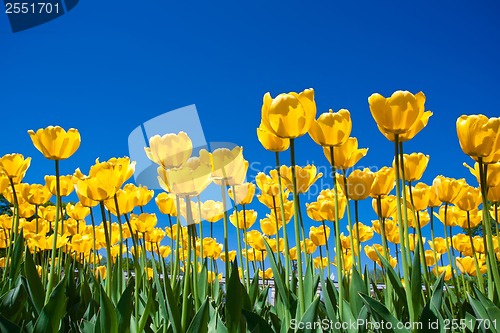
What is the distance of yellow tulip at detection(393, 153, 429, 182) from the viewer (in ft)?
9.00

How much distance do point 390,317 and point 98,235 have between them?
3.31 m

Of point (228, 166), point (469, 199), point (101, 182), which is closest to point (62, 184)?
point (101, 182)

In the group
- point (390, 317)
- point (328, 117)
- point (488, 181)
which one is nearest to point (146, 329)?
point (390, 317)

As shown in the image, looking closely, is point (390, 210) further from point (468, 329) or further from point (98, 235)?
point (98, 235)

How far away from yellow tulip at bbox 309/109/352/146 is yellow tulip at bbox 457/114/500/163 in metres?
0.58

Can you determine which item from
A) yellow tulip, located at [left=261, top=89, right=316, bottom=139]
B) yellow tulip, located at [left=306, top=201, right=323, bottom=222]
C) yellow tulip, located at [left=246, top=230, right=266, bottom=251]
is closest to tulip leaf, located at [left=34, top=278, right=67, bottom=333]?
yellow tulip, located at [left=261, top=89, right=316, bottom=139]

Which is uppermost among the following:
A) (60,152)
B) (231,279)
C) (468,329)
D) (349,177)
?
(60,152)

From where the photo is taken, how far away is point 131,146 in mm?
2635

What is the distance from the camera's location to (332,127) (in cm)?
209

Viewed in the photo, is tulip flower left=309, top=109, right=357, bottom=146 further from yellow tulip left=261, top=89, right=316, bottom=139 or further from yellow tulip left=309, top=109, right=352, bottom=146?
yellow tulip left=261, top=89, right=316, bottom=139

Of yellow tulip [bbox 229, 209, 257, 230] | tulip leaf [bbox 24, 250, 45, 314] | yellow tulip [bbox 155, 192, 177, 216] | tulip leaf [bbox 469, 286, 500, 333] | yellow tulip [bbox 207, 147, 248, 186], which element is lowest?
tulip leaf [bbox 469, 286, 500, 333]

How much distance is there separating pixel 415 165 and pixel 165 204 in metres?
1.74

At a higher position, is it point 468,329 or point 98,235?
point 98,235

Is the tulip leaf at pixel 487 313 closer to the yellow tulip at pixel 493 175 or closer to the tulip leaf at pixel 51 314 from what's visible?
the yellow tulip at pixel 493 175
